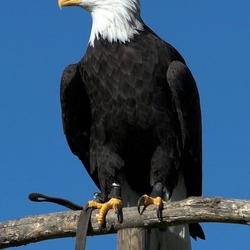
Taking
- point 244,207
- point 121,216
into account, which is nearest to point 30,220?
point 121,216

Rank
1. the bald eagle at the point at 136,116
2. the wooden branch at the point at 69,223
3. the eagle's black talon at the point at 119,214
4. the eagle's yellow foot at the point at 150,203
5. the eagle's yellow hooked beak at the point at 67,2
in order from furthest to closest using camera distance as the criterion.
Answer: the eagle's yellow hooked beak at the point at 67,2 → the bald eagle at the point at 136,116 → the eagle's black talon at the point at 119,214 → the eagle's yellow foot at the point at 150,203 → the wooden branch at the point at 69,223

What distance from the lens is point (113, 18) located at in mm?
5871

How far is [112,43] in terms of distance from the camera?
5.68m

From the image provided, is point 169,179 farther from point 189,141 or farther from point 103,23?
point 103,23

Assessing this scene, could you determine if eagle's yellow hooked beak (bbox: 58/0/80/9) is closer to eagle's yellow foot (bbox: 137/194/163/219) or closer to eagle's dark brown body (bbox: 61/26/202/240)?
eagle's dark brown body (bbox: 61/26/202/240)

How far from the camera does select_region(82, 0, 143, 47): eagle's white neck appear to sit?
18.8 ft

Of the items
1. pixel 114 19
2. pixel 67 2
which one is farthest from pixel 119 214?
pixel 67 2

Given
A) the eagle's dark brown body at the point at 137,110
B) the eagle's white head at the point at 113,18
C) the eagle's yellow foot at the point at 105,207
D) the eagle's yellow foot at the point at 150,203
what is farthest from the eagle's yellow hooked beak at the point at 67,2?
the eagle's yellow foot at the point at 150,203

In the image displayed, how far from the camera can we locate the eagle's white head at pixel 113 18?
573 centimetres

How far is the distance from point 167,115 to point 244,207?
1.89m

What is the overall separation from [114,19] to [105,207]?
1.75m

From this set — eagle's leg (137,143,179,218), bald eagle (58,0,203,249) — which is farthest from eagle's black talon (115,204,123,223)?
eagle's leg (137,143,179,218)

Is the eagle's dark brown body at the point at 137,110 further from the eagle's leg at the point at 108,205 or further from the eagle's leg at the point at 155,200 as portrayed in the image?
the eagle's leg at the point at 108,205

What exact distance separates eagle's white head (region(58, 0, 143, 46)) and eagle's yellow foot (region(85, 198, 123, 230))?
1389 mm
